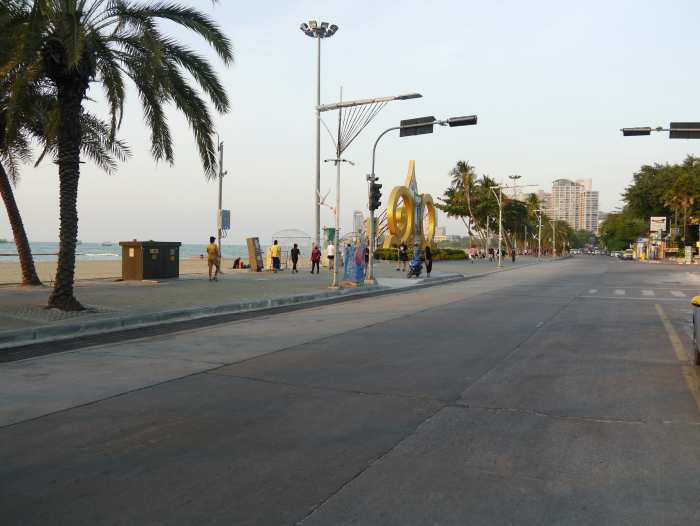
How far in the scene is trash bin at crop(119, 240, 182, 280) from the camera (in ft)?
73.9

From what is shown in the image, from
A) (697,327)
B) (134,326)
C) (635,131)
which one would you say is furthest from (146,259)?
(697,327)

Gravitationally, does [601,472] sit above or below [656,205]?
below

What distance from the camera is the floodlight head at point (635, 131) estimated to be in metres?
20.3

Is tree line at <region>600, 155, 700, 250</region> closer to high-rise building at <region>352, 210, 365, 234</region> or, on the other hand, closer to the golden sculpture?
the golden sculpture

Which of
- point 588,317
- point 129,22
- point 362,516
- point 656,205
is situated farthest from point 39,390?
point 656,205

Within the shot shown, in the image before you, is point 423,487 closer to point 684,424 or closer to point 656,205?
point 684,424

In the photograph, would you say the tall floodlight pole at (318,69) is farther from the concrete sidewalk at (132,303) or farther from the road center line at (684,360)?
the road center line at (684,360)

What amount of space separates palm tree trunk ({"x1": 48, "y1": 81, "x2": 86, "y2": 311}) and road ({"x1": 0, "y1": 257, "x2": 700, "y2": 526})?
13.0ft

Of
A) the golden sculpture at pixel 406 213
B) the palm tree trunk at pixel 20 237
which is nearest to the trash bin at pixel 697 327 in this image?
the palm tree trunk at pixel 20 237

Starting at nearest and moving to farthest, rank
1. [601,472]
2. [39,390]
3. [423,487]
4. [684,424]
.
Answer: [423,487]
[601,472]
[684,424]
[39,390]

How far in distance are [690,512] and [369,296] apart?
1688cm

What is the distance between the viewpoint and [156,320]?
504 inches

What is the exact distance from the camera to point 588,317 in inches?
552

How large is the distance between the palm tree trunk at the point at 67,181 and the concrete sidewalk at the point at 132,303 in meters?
0.42
